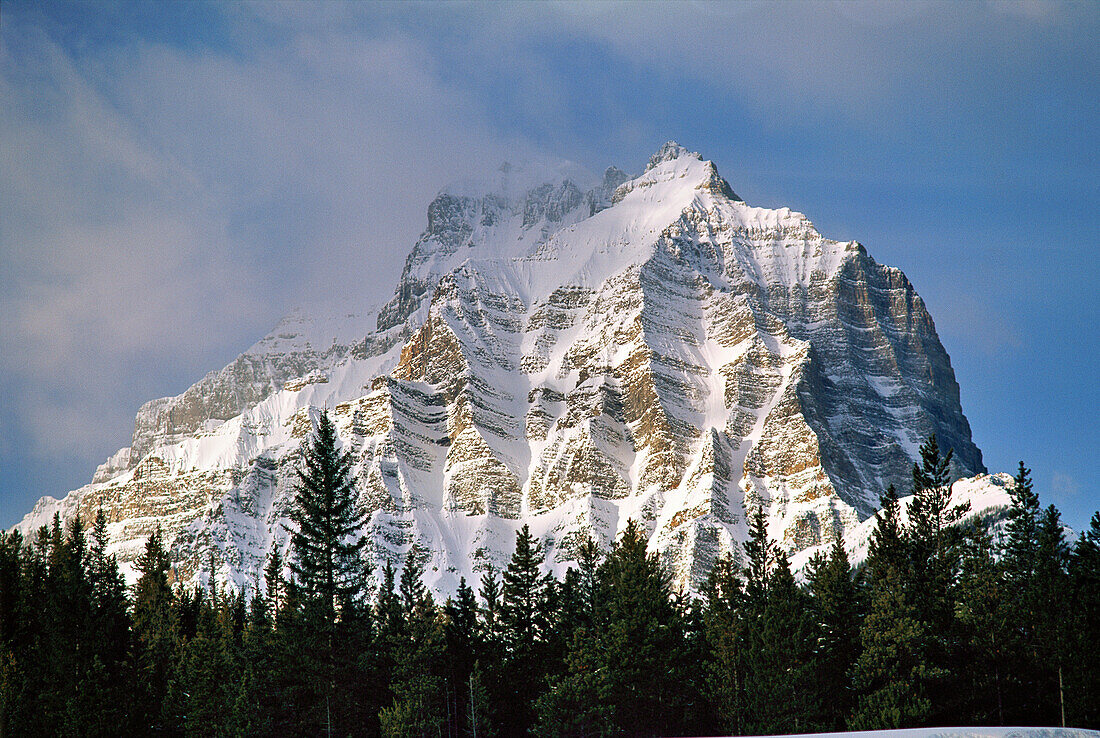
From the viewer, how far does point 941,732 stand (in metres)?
27.8

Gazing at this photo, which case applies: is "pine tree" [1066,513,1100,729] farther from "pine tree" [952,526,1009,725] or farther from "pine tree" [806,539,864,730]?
"pine tree" [806,539,864,730]

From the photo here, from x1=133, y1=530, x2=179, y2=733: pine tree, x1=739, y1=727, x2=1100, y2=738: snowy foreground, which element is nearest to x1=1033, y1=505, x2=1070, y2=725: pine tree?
x1=739, y1=727, x2=1100, y2=738: snowy foreground

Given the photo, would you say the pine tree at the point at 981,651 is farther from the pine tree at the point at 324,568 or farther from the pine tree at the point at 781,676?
the pine tree at the point at 324,568

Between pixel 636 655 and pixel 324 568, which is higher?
pixel 324 568

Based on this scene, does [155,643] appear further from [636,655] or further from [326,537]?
[636,655]

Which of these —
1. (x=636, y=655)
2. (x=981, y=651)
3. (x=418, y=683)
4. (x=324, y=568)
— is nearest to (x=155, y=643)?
(x=324, y=568)

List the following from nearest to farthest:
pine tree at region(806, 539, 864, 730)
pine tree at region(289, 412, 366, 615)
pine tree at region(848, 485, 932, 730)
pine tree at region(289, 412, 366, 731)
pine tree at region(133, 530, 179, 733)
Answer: pine tree at region(848, 485, 932, 730) → pine tree at region(133, 530, 179, 733) → pine tree at region(289, 412, 366, 731) → pine tree at region(289, 412, 366, 615) → pine tree at region(806, 539, 864, 730)

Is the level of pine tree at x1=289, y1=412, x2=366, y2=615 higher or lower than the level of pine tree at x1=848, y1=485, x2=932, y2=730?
higher

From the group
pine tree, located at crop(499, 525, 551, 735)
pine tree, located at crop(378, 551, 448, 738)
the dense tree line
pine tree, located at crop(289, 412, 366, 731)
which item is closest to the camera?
the dense tree line

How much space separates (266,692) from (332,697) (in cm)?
333

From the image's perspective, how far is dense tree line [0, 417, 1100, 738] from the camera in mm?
55062

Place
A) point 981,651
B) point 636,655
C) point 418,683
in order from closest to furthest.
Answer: point 418,683, point 981,651, point 636,655

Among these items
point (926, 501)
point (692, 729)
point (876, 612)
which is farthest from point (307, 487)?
point (926, 501)

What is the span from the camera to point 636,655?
6144 cm
